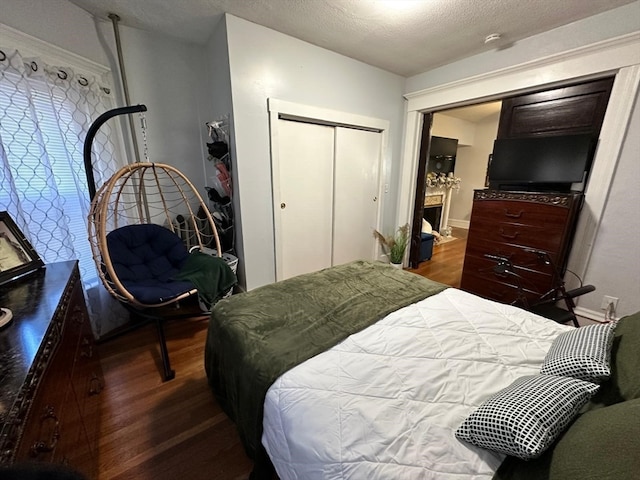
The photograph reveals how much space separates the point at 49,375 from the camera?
31.9 inches

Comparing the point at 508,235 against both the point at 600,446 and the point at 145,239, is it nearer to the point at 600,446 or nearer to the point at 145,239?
the point at 600,446

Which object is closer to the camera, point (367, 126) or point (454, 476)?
point (454, 476)

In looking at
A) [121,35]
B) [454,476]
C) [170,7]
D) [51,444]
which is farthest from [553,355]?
[121,35]

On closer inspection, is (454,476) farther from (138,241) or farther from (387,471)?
(138,241)

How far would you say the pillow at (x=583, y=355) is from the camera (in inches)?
32.8

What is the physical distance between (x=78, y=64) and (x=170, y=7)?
2.58 ft

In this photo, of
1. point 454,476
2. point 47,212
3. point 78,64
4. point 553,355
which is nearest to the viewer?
point 454,476

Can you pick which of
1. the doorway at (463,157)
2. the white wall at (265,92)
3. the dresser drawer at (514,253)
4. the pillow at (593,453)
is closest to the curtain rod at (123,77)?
the white wall at (265,92)

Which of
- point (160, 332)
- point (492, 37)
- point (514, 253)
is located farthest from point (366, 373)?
point (492, 37)

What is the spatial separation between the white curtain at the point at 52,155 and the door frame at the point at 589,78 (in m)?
3.32

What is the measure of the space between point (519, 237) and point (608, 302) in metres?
0.84

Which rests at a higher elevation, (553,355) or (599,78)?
(599,78)

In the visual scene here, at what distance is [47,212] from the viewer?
1.73 metres

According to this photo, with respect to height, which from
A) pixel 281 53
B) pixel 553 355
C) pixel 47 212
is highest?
pixel 281 53
